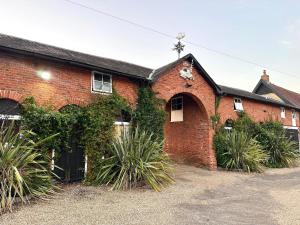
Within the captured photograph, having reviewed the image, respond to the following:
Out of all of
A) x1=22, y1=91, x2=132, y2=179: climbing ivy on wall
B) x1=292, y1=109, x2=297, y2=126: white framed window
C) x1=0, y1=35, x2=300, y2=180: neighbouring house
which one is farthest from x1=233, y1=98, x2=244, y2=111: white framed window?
x1=292, y1=109, x2=297, y2=126: white framed window

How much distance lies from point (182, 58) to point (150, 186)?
6.83 m

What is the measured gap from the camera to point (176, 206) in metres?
6.96

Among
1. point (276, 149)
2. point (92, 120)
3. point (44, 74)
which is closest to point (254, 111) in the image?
point (276, 149)

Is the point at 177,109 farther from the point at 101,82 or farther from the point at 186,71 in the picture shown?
the point at 101,82

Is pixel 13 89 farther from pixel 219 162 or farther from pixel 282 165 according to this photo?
pixel 282 165

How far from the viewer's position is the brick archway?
13.9 meters

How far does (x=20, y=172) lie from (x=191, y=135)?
32.3 feet

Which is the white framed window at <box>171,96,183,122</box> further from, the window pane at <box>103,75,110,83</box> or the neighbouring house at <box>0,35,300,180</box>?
the window pane at <box>103,75,110,83</box>

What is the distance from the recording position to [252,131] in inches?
637

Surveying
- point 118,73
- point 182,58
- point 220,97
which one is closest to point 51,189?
point 118,73

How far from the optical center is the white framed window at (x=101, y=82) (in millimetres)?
10078

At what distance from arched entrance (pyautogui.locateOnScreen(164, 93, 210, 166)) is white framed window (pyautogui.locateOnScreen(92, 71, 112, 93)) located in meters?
4.73

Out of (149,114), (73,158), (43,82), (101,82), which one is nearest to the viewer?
(43,82)

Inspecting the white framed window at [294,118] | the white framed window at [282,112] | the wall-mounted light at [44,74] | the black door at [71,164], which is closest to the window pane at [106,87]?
the wall-mounted light at [44,74]
